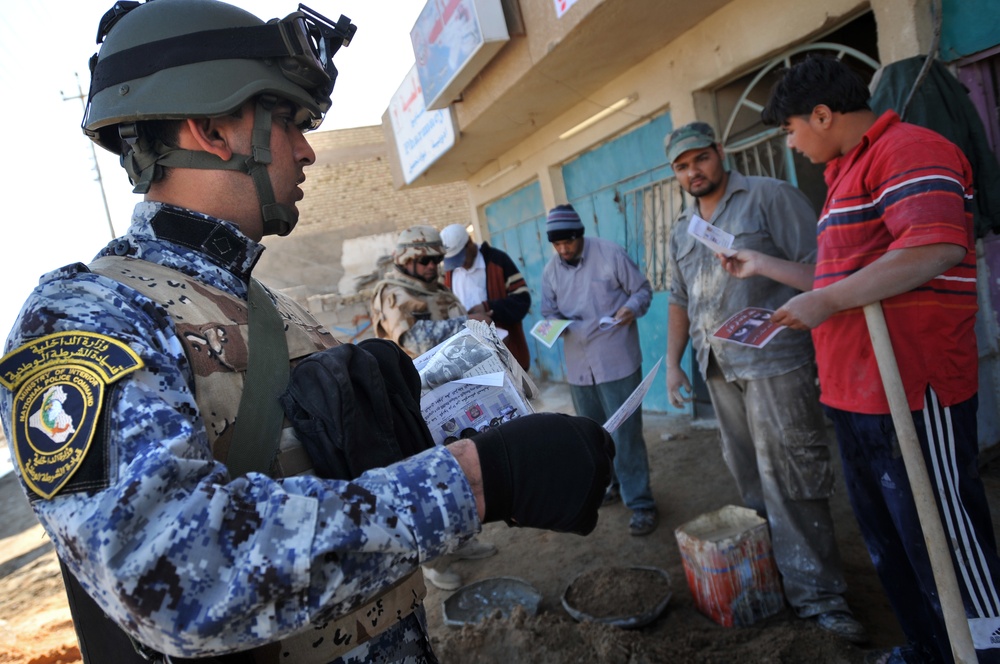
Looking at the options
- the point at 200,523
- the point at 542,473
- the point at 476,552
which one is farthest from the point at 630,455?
the point at 200,523

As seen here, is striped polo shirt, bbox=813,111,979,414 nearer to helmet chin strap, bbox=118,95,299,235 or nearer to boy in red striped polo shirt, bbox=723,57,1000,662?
boy in red striped polo shirt, bbox=723,57,1000,662

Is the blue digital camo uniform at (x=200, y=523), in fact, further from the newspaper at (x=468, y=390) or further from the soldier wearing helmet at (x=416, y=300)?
the soldier wearing helmet at (x=416, y=300)

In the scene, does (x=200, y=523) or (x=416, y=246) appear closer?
(x=200, y=523)

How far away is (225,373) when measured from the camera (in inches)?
40.9

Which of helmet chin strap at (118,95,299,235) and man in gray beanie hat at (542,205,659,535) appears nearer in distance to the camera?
helmet chin strap at (118,95,299,235)

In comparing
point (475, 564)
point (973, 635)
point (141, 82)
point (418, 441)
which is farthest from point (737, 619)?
point (141, 82)

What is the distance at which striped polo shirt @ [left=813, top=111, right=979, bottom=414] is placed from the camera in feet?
5.88

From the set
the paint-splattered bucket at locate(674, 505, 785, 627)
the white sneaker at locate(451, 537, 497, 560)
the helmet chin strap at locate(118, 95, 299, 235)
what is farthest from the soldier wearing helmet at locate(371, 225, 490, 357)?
the helmet chin strap at locate(118, 95, 299, 235)

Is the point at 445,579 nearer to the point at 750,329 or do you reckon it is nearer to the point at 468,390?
the point at 750,329

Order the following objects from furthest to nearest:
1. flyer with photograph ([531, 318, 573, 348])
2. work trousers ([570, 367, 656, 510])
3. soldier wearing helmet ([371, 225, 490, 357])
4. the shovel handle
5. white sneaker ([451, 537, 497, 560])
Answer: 1. white sneaker ([451, 537, 497, 560])
2. work trousers ([570, 367, 656, 510])
3. flyer with photograph ([531, 318, 573, 348])
4. soldier wearing helmet ([371, 225, 490, 357])
5. the shovel handle

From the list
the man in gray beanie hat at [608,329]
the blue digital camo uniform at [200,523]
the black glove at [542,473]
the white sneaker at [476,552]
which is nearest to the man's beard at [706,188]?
the man in gray beanie hat at [608,329]

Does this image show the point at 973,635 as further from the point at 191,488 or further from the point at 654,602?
the point at 191,488

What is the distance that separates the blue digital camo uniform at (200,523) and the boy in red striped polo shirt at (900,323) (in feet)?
5.36

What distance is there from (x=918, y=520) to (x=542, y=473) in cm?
167
